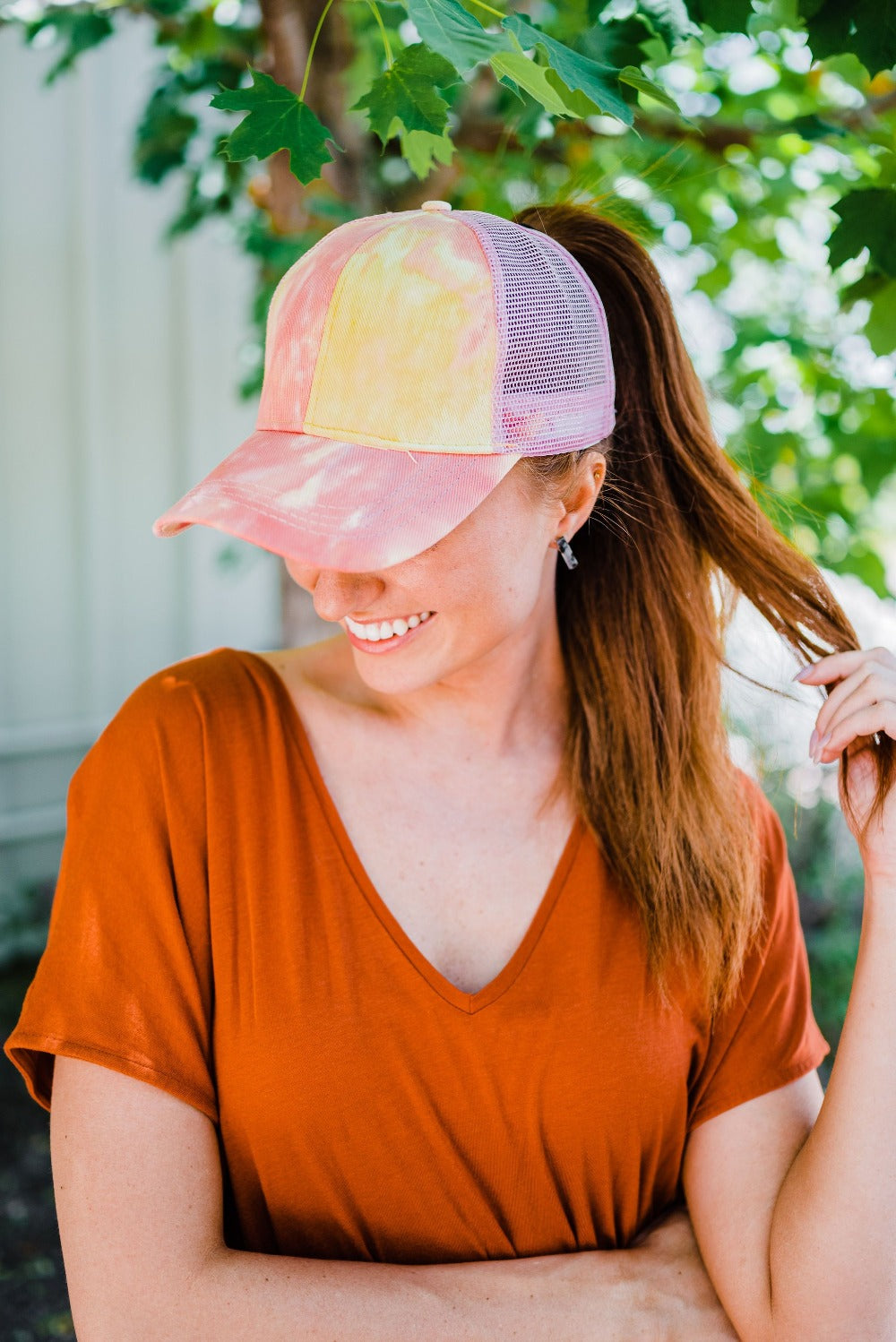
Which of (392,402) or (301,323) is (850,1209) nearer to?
(392,402)

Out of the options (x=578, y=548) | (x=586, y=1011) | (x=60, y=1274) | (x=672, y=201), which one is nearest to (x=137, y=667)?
(x=60, y=1274)

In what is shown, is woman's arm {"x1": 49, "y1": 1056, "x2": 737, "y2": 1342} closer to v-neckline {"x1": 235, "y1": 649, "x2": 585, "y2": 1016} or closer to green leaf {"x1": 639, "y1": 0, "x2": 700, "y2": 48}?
v-neckline {"x1": 235, "y1": 649, "x2": 585, "y2": 1016}

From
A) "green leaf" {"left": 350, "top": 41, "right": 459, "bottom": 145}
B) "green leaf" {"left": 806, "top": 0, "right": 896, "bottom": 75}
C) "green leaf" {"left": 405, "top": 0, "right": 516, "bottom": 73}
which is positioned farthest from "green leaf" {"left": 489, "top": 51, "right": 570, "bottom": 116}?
"green leaf" {"left": 806, "top": 0, "right": 896, "bottom": 75}

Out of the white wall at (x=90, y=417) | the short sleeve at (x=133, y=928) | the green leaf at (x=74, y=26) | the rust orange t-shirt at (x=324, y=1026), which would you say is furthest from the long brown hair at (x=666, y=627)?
the white wall at (x=90, y=417)

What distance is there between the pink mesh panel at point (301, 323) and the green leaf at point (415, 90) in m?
0.11

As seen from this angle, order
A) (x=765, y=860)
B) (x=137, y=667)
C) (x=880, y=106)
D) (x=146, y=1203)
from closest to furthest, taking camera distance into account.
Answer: (x=146, y=1203), (x=765, y=860), (x=880, y=106), (x=137, y=667)

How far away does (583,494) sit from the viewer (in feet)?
4.91

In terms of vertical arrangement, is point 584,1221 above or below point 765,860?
below

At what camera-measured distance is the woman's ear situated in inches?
57.9

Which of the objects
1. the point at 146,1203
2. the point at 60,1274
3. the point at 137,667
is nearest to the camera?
the point at 146,1203

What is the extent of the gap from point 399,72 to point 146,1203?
1259 millimetres

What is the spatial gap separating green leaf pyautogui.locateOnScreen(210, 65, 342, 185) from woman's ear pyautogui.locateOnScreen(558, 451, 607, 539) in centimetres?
47

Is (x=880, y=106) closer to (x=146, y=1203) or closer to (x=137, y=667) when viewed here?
(x=146, y=1203)

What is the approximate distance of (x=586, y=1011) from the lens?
1.48 m
